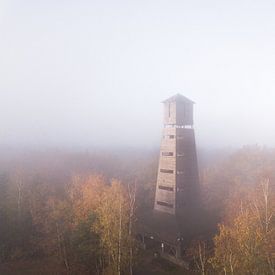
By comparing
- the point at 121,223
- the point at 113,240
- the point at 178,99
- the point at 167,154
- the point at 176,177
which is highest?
the point at 178,99

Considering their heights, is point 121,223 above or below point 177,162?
below

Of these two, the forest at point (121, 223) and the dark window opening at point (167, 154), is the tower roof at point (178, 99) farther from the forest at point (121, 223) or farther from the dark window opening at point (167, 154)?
the forest at point (121, 223)

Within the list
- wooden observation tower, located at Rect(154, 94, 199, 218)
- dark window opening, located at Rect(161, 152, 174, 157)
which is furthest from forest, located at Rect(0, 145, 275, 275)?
dark window opening, located at Rect(161, 152, 174, 157)

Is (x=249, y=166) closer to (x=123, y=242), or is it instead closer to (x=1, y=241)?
A: (x=123, y=242)

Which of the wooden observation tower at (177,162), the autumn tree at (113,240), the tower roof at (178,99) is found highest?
the tower roof at (178,99)

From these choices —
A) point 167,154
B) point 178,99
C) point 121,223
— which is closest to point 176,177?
point 167,154

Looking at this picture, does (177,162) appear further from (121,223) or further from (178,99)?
(121,223)

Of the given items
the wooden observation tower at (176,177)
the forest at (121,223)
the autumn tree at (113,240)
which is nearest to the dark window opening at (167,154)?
the wooden observation tower at (176,177)

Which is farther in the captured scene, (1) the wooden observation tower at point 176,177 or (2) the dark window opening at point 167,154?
(2) the dark window opening at point 167,154

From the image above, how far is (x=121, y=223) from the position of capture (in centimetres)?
2491

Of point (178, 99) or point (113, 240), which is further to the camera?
point (178, 99)

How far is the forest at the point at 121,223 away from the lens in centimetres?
2114

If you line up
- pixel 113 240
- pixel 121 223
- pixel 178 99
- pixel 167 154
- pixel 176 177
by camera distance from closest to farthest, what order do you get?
pixel 113 240, pixel 121 223, pixel 176 177, pixel 178 99, pixel 167 154

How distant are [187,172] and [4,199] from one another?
919 inches
